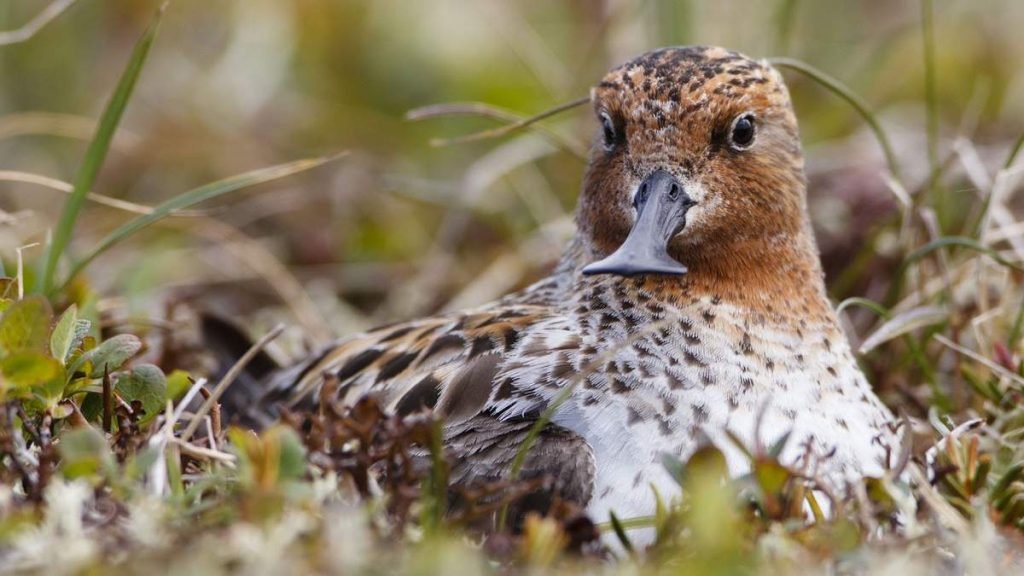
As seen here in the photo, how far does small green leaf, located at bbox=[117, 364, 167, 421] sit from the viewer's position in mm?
Result: 3029

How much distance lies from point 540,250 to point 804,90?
2.61 m

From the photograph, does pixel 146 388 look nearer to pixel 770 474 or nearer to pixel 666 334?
pixel 666 334

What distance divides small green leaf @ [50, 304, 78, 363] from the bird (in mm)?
667

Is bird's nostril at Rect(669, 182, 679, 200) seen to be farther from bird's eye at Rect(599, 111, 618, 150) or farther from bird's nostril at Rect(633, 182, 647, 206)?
bird's eye at Rect(599, 111, 618, 150)

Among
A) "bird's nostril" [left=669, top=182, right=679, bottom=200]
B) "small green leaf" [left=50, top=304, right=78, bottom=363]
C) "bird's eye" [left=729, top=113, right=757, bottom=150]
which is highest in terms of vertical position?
"bird's eye" [left=729, top=113, right=757, bottom=150]

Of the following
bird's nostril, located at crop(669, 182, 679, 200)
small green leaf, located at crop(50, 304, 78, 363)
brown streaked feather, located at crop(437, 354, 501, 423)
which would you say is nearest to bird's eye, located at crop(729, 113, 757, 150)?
bird's nostril, located at crop(669, 182, 679, 200)

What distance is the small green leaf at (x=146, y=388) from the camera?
9.94 ft

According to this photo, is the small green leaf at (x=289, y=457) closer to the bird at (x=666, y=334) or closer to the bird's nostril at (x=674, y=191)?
the bird at (x=666, y=334)

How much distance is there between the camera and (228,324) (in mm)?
4508

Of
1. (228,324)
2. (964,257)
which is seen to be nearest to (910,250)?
(964,257)

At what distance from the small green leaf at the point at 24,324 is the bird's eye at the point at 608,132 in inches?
60.8

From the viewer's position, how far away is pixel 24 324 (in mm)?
2801

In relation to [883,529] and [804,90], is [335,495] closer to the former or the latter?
[883,529]

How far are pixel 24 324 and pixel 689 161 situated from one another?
64.8 inches
